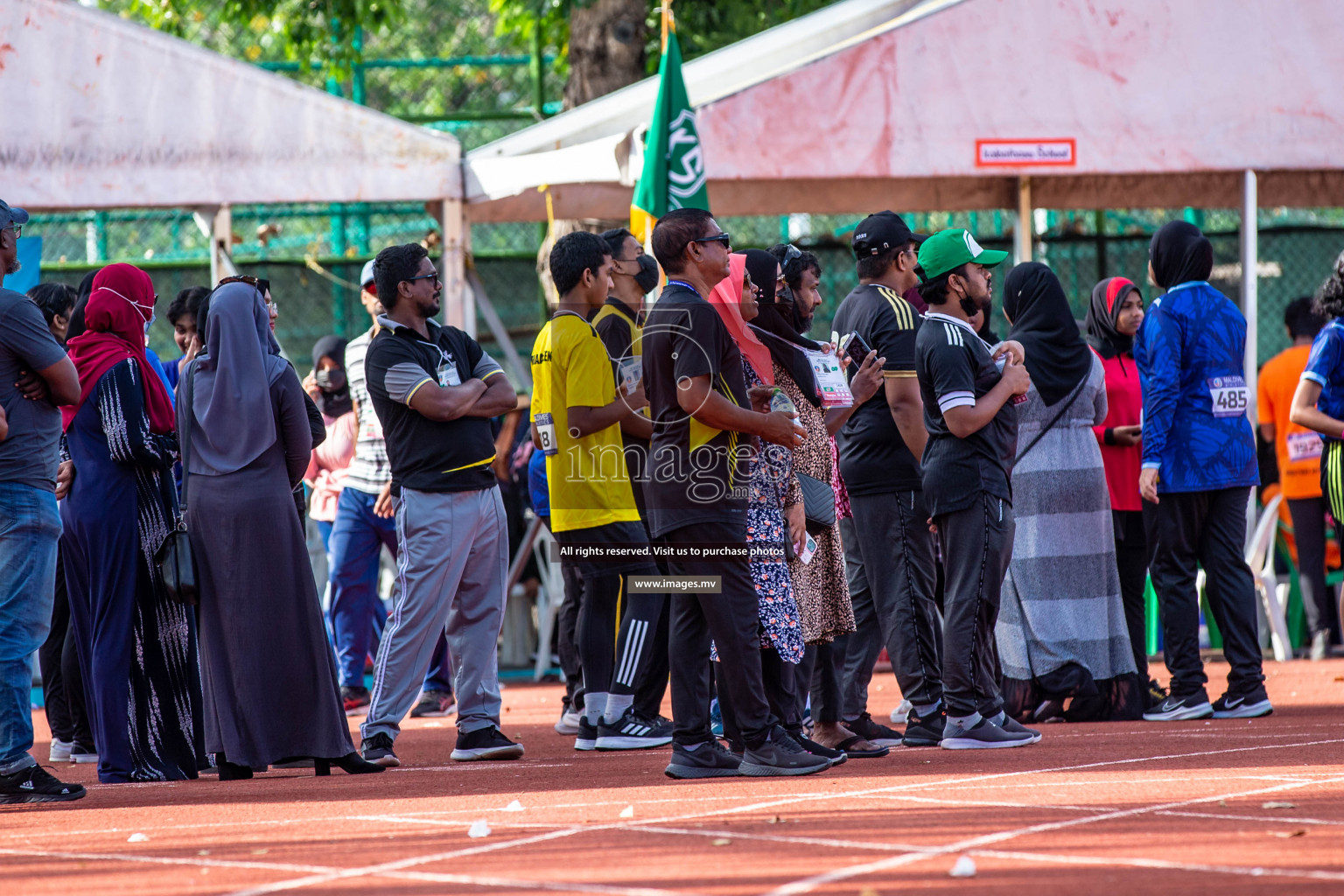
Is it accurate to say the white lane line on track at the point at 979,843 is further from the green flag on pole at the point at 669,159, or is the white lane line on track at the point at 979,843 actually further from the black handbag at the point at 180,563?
the green flag on pole at the point at 669,159

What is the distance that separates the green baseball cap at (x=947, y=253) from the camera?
6586mm

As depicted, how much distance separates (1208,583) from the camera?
7680 millimetres

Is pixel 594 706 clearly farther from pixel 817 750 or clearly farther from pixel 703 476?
pixel 703 476

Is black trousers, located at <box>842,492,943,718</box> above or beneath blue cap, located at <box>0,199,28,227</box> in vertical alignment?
beneath

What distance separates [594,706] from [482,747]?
0.60m

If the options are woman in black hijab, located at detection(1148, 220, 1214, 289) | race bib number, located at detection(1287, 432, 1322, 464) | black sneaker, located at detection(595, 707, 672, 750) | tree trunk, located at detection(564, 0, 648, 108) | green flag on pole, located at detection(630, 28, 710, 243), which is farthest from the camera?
tree trunk, located at detection(564, 0, 648, 108)

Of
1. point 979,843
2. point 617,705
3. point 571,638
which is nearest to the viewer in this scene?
point 979,843

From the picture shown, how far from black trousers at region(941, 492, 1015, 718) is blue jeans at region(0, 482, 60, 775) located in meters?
3.39

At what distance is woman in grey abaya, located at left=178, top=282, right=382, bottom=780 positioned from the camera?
6367 millimetres

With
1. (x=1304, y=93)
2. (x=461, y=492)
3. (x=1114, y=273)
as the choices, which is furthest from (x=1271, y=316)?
(x=461, y=492)

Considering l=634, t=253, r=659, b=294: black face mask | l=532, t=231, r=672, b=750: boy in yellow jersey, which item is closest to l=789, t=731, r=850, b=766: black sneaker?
l=532, t=231, r=672, b=750: boy in yellow jersey

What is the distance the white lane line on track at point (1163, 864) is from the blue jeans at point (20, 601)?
11.3 feet

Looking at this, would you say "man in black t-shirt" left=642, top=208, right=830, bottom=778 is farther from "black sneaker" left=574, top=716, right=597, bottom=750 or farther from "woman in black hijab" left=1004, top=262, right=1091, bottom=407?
"woman in black hijab" left=1004, top=262, right=1091, bottom=407

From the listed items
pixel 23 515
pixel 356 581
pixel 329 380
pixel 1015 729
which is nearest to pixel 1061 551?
pixel 1015 729
